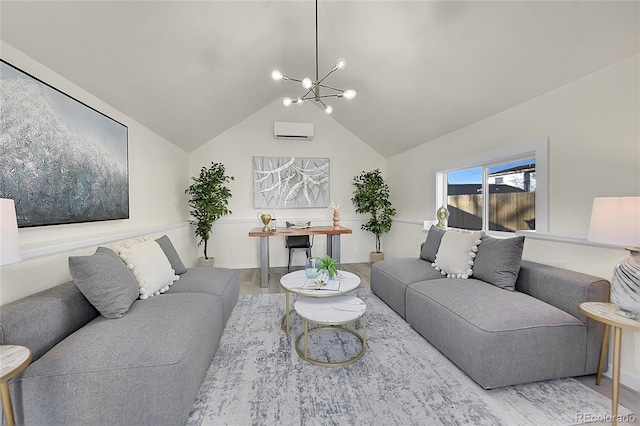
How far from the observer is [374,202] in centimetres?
487

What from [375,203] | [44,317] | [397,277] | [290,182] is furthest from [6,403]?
[375,203]

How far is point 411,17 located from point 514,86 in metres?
1.10

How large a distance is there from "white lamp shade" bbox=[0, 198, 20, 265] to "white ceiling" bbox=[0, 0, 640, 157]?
1.17 meters

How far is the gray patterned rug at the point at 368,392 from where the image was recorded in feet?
4.71

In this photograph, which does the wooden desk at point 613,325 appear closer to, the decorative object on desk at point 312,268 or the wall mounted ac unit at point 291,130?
the decorative object on desk at point 312,268

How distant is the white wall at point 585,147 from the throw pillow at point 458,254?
1.60ft

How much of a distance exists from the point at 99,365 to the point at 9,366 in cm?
32

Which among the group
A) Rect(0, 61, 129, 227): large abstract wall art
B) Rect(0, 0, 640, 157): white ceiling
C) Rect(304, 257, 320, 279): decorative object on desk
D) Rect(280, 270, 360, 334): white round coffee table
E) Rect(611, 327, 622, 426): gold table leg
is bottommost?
Rect(611, 327, 622, 426): gold table leg

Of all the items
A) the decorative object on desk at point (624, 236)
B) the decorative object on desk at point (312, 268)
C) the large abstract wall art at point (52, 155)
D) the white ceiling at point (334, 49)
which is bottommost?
the decorative object on desk at point (312, 268)

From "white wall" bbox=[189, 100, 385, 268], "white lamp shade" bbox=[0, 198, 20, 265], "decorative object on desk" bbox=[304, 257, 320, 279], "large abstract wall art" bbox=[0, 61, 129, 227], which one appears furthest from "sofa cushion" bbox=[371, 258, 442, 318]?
"large abstract wall art" bbox=[0, 61, 129, 227]

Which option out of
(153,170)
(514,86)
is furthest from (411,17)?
(153,170)

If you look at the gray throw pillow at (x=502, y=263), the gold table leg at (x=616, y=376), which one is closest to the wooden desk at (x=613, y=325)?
the gold table leg at (x=616, y=376)

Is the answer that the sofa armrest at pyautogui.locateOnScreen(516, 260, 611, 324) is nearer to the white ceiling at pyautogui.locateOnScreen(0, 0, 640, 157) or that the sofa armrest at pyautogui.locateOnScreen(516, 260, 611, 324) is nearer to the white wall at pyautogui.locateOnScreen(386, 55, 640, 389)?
the white wall at pyautogui.locateOnScreen(386, 55, 640, 389)

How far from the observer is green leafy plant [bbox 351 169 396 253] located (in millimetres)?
4879
